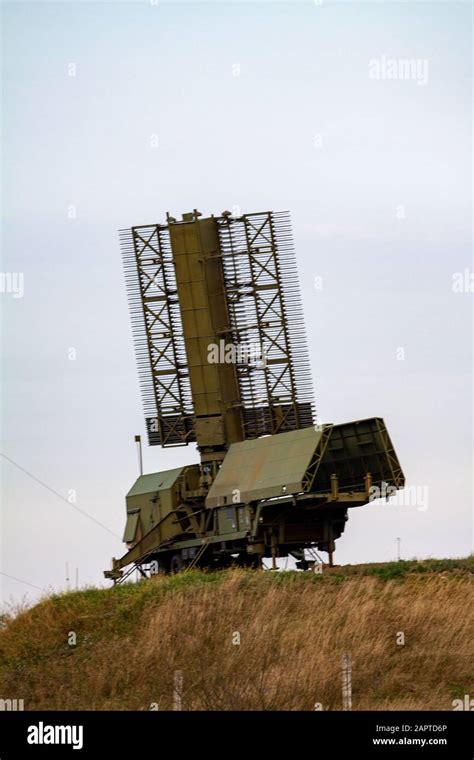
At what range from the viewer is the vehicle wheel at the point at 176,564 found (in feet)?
124

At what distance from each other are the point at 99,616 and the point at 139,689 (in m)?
4.31

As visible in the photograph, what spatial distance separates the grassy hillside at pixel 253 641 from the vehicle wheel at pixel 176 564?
4.77 metres

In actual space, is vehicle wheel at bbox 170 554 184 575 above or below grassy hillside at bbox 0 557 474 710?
above

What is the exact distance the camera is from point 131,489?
39.5 metres

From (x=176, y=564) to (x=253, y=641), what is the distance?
33.8 ft

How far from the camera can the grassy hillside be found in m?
25.4

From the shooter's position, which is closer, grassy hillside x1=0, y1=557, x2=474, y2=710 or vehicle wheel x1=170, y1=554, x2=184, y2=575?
grassy hillside x1=0, y1=557, x2=474, y2=710

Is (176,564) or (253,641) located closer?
(253,641)

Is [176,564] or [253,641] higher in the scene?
[176,564]

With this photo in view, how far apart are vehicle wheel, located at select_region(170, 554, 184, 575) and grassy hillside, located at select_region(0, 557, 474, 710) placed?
477cm

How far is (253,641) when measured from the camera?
91.5 feet

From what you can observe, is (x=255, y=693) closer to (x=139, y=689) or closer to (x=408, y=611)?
(x=139, y=689)

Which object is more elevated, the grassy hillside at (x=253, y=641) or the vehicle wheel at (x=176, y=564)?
the vehicle wheel at (x=176, y=564)

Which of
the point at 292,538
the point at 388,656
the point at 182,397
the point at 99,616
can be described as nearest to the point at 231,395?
the point at 182,397
